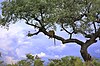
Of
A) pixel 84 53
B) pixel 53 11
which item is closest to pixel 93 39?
pixel 84 53

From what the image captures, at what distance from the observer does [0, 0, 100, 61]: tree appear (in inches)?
851

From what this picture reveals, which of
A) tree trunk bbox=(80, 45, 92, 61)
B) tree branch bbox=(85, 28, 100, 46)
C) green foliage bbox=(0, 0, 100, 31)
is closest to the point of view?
green foliage bbox=(0, 0, 100, 31)

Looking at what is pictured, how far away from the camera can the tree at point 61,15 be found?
851 inches

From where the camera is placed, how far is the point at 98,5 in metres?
22.0

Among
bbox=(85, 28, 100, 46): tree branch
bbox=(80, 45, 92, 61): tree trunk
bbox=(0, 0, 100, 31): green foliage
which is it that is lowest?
bbox=(80, 45, 92, 61): tree trunk

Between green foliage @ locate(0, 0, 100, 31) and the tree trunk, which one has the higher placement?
green foliage @ locate(0, 0, 100, 31)

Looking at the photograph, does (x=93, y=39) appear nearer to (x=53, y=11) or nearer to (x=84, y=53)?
(x=84, y=53)

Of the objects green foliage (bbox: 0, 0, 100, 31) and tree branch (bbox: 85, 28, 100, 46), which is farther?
tree branch (bbox: 85, 28, 100, 46)

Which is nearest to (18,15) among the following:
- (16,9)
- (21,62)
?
(16,9)

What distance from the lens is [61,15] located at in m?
21.3

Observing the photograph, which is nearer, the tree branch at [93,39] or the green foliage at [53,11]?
the green foliage at [53,11]

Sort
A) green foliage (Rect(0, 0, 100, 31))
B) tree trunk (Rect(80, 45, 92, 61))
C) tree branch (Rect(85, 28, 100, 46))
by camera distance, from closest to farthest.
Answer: green foliage (Rect(0, 0, 100, 31)) < tree trunk (Rect(80, 45, 92, 61)) < tree branch (Rect(85, 28, 100, 46))

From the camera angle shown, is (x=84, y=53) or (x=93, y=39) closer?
(x=84, y=53)

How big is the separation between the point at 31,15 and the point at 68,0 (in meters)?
3.24
